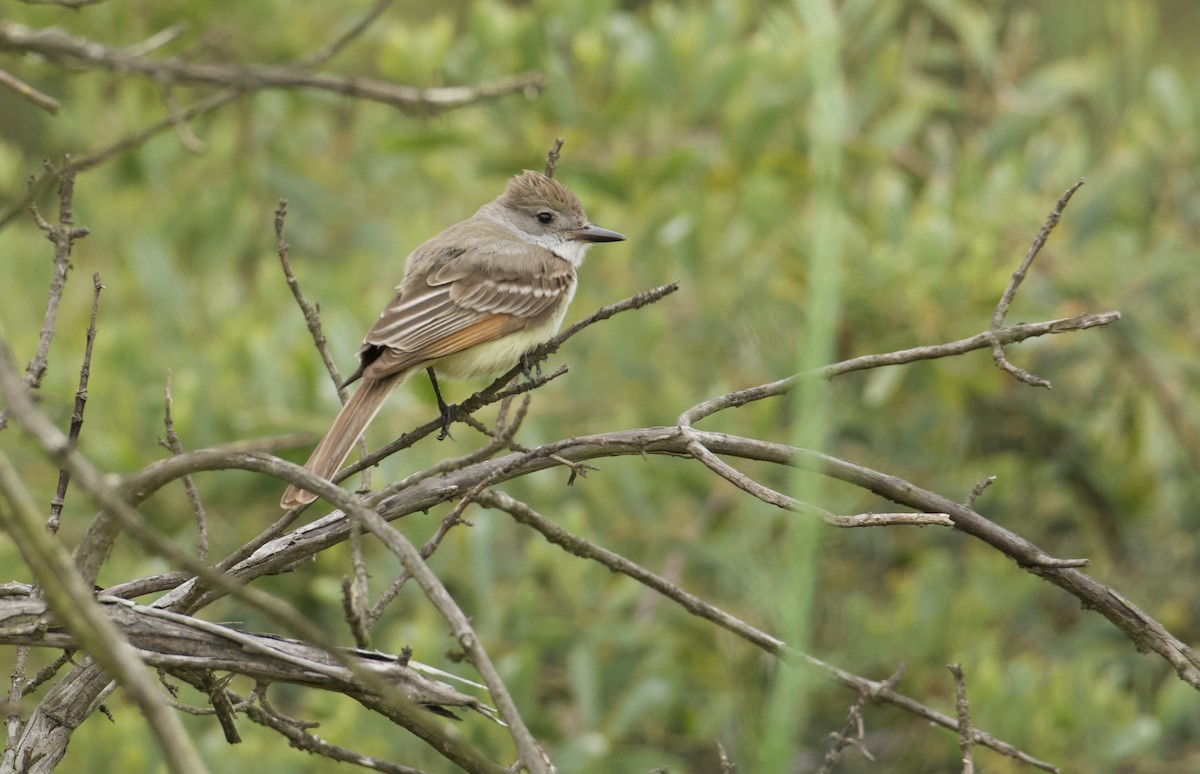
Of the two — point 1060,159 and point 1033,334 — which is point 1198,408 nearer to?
point 1060,159

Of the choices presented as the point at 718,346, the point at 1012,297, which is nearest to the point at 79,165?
the point at 1012,297

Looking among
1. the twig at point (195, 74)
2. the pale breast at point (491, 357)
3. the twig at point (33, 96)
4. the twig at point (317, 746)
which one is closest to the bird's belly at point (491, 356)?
the pale breast at point (491, 357)

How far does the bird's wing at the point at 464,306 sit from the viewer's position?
4.21 m

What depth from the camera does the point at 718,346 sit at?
6.22 metres

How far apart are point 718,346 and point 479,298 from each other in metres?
1.79

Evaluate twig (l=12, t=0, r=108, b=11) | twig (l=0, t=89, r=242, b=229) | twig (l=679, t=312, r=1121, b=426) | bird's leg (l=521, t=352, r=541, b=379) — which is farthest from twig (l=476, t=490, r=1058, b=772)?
bird's leg (l=521, t=352, r=541, b=379)

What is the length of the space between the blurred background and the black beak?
432 mm

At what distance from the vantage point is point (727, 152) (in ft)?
19.8

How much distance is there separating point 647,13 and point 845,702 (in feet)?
19.5

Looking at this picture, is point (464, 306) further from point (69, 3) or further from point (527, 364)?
point (69, 3)

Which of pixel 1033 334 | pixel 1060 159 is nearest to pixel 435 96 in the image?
pixel 1033 334

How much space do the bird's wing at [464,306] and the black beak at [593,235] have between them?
181 millimetres

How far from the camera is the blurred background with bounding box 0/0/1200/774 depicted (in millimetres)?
5180

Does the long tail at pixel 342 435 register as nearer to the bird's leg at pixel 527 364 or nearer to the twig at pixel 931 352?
the bird's leg at pixel 527 364
